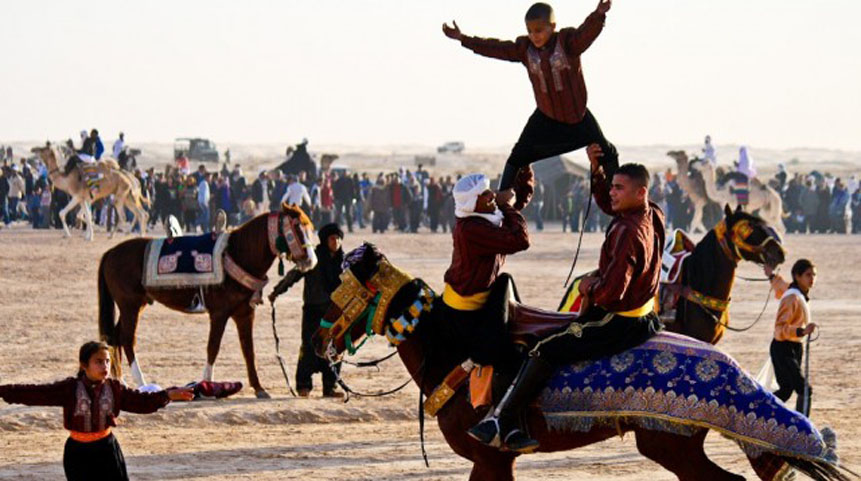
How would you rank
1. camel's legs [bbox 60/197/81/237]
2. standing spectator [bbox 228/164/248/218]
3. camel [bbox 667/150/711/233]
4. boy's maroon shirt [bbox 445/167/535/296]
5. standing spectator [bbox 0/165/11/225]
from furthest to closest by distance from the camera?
camel [bbox 667/150/711/233], standing spectator [bbox 228/164/248/218], standing spectator [bbox 0/165/11/225], camel's legs [bbox 60/197/81/237], boy's maroon shirt [bbox 445/167/535/296]

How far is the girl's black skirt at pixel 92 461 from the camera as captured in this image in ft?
31.7

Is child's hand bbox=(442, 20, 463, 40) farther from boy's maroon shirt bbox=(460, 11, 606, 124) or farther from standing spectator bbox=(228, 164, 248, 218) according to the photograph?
standing spectator bbox=(228, 164, 248, 218)

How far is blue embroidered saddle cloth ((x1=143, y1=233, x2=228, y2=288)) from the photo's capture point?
16.7 metres

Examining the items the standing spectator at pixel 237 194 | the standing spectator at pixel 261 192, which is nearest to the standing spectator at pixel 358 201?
the standing spectator at pixel 261 192

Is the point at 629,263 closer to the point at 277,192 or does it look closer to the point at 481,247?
the point at 481,247

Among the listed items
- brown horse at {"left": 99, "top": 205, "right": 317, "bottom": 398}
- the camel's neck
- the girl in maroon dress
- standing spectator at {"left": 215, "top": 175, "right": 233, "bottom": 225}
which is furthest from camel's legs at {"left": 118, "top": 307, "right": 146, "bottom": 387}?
standing spectator at {"left": 215, "top": 175, "right": 233, "bottom": 225}

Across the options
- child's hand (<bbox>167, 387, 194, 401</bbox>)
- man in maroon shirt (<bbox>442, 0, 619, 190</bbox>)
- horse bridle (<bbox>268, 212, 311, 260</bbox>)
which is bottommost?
child's hand (<bbox>167, 387, 194, 401</bbox>)

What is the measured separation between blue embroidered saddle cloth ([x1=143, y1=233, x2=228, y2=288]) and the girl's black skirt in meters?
6.98

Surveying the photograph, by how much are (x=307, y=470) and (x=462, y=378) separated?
330cm

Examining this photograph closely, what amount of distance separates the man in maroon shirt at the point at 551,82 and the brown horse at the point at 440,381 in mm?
978

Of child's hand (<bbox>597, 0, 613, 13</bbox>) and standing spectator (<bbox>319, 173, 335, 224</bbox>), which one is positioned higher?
child's hand (<bbox>597, 0, 613, 13</bbox>)

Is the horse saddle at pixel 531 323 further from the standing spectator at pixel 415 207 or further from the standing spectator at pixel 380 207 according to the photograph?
the standing spectator at pixel 415 207

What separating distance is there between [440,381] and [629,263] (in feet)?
4.96

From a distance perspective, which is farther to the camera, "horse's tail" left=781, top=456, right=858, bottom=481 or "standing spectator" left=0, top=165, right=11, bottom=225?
"standing spectator" left=0, top=165, right=11, bottom=225
